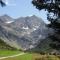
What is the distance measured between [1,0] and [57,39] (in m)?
5.06

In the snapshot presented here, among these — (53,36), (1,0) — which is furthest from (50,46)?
(1,0)

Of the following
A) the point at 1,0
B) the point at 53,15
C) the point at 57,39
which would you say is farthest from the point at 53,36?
the point at 1,0

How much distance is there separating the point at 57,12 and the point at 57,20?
49cm

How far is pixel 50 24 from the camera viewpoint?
12977 mm

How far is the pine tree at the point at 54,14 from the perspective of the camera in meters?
12.4

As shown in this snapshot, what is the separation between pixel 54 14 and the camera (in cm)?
1270

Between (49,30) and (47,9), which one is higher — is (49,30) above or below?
below

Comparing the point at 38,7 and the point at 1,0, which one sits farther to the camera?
the point at 1,0

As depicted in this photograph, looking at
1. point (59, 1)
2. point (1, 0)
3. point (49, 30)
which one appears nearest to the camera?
point (59, 1)

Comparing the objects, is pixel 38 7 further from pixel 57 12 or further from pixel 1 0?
pixel 1 0

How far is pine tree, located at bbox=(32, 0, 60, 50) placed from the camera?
487 inches

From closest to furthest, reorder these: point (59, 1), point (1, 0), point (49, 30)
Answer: point (59, 1) < point (49, 30) < point (1, 0)

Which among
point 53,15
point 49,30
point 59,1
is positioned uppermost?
point 59,1

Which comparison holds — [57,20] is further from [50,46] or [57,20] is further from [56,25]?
[50,46]
